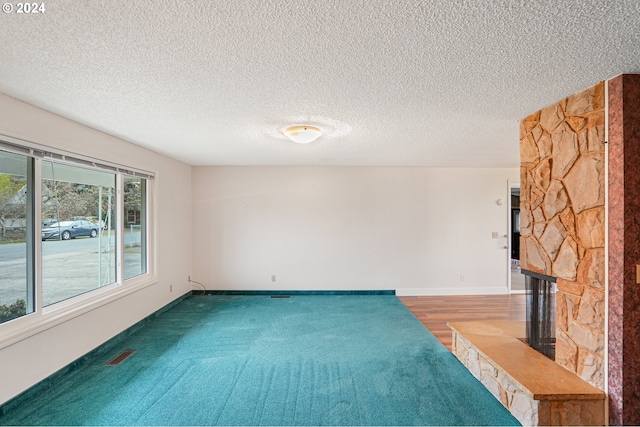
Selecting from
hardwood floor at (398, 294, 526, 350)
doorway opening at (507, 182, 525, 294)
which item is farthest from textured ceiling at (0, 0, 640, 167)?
hardwood floor at (398, 294, 526, 350)

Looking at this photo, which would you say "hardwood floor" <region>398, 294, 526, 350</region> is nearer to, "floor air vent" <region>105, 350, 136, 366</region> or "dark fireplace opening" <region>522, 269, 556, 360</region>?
"dark fireplace opening" <region>522, 269, 556, 360</region>

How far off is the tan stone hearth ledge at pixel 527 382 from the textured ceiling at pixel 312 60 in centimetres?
199

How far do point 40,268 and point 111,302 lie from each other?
34.4 inches

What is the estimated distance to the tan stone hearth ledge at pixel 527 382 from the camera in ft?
5.79

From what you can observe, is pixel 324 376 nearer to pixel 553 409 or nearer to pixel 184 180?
pixel 553 409

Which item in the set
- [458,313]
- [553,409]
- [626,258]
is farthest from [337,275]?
[626,258]

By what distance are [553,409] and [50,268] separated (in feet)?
13.2

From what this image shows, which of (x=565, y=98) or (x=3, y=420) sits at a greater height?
(x=565, y=98)

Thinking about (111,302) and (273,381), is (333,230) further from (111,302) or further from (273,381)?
(111,302)

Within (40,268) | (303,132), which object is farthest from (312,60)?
(40,268)

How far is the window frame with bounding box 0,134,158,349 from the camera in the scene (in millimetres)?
2109

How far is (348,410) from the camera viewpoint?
6.66 ft

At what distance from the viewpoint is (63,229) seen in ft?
8.73

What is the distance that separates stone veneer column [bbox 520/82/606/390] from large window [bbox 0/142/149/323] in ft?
13.5
